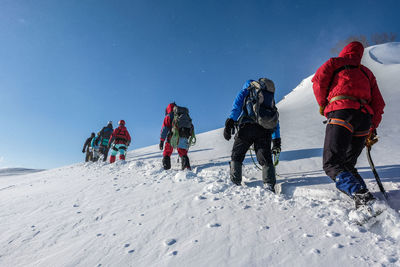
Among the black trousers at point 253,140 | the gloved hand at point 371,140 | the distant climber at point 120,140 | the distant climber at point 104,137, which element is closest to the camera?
the gloved hand at point 371,140

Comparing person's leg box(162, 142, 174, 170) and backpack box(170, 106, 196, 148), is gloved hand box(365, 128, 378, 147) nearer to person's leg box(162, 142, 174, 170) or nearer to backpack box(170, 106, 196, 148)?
backpack box(170, 106, 196, 148)

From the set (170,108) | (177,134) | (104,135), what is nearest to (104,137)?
(104,135)

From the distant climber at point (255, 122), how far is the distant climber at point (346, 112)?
0.78m

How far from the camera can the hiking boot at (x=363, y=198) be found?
185cm

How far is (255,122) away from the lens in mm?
3186

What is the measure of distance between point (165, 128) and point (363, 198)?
14.7 feet

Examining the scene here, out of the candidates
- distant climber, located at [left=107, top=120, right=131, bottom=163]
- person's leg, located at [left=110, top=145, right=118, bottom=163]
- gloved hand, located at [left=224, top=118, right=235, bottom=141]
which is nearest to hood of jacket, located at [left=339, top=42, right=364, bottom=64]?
gloved hand, located at [left=224, top=118, right=235, bottom=141]

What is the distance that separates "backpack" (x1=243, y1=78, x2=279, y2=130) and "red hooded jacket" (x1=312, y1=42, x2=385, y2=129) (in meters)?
0.73

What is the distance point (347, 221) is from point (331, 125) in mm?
964

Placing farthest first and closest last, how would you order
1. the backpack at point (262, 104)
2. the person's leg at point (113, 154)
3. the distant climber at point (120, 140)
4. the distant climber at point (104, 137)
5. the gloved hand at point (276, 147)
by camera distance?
the distant climber at point (104, 137) < the distant climber at point (120, 140) < the person's leg at point (113, 154) < the gloved hand at point (276, 147) < the backpack at point (262, 104)

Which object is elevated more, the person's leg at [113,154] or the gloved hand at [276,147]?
the person's leg at [113,154]

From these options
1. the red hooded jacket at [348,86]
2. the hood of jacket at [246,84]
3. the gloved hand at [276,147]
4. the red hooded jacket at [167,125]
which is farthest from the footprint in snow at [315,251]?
the red hooded jacket at [167,125]

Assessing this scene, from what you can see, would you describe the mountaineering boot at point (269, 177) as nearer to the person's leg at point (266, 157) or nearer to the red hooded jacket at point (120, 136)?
the person's leg at point (266, 157)

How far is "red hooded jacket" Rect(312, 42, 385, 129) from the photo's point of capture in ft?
7.19
